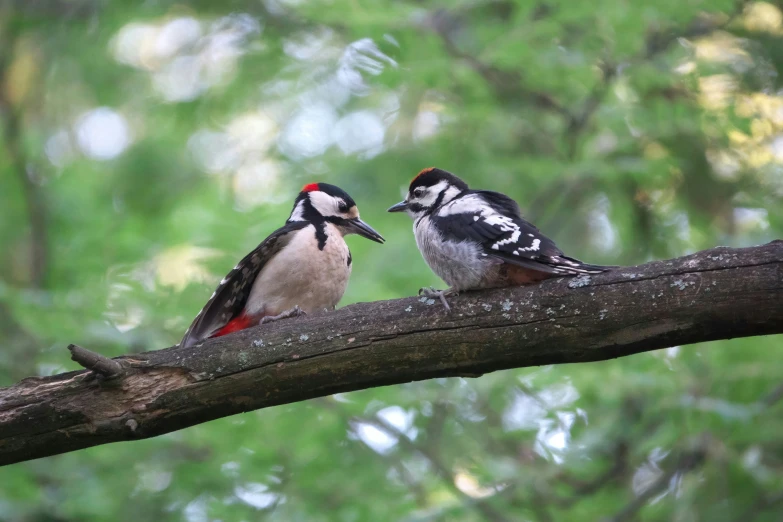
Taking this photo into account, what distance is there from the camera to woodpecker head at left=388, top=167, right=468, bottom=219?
4.55 meters

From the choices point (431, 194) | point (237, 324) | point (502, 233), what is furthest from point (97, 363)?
point (431, 194)

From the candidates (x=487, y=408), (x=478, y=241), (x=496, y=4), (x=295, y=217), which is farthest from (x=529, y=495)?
(x=496, y=4)

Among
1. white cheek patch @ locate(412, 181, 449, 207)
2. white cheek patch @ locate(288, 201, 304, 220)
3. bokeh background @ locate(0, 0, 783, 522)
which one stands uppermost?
white cheek patch @ locate(412, 181, 449, 207)

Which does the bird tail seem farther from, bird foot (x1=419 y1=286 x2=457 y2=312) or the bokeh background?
the bokeh background

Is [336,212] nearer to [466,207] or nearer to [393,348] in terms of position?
[466,207]

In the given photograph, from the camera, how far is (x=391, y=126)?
26.7 feet

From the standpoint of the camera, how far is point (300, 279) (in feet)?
14.3

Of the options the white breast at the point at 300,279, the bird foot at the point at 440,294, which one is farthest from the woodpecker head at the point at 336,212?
the bird foot at the point at 440,294

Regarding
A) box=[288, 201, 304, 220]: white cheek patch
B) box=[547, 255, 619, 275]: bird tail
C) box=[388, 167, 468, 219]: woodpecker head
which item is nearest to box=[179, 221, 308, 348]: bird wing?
box=[288, 201, 304, 220]: white cheek patch

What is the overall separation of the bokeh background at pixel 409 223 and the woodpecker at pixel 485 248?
172 cm

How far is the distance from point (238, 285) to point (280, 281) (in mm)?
272

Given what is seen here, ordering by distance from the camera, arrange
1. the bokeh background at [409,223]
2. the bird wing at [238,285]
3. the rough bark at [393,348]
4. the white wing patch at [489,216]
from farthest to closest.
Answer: the bokeh background at [409,223], the bird wing at [238,285], the white wing patch at [489,216], the rough bark at [393,348]

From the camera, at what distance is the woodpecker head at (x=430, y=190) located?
4.55 metres

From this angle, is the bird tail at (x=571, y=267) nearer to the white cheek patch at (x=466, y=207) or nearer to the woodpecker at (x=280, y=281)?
the white cheek patch at (x=466, y=207)
